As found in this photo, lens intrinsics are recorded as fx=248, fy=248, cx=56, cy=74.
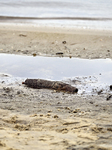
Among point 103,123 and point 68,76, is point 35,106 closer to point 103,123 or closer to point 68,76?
point 103,123

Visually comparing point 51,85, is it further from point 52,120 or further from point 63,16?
point 63,16

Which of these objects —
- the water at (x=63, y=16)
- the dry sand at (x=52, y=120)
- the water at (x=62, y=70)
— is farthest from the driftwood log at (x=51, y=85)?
the water at (x=63, y=16)

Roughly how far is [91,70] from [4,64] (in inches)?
113

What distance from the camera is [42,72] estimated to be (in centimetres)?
752

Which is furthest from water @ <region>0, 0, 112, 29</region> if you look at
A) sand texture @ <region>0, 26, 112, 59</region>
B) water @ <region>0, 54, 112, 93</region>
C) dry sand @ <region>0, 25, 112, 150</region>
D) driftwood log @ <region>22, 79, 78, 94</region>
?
dry sand @ <region>0, 25, 112, 150</region>

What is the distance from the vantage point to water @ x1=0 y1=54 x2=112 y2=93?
6777mm

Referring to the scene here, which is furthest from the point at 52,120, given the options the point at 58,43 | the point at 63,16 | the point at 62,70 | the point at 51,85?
the point at 63,16

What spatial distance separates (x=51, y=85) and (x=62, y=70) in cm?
159

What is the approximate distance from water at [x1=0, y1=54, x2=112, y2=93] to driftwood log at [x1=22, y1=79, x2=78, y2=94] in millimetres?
287

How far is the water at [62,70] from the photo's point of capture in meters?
6.78

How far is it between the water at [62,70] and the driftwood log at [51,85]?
0.94ft

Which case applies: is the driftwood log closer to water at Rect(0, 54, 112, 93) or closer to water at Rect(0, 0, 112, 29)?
water at Rect(0, 54, 112, 93)

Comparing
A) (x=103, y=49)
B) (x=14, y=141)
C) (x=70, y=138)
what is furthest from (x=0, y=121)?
(x=103, y=49)

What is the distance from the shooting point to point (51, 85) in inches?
245
